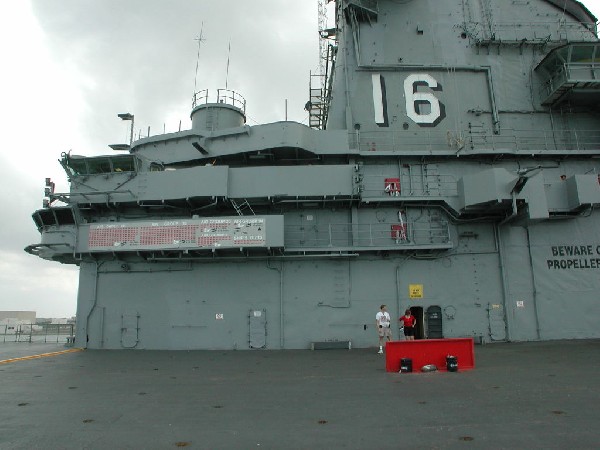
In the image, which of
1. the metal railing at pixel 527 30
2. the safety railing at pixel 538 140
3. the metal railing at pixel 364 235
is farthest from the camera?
the metal railing at pixel 527 30

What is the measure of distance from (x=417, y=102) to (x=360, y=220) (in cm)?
479

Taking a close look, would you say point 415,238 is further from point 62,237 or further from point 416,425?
point 62,237

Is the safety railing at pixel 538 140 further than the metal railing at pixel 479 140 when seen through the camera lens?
Yes

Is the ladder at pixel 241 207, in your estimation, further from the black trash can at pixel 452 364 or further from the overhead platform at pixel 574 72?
the overhead platform at pixel 574 72

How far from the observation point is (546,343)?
13367 mm

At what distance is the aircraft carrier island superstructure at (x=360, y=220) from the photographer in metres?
13.9

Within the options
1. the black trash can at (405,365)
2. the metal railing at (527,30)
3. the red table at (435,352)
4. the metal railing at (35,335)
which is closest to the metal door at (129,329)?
the metal railing at (35,335)

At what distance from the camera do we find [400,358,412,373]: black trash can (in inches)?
345

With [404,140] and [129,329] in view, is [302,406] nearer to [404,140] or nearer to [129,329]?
[129,329]

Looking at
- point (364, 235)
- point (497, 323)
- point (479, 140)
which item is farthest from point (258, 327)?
point (479, 140)

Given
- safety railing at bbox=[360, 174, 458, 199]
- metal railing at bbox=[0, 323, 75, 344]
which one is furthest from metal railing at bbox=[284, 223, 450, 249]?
metal railing at bbox=[0, 323, 75, 344]

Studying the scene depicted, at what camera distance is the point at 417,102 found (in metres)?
15.6

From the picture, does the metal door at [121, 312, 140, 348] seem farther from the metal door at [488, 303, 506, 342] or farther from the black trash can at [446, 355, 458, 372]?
the metal door at [488, 303, 506, 342]

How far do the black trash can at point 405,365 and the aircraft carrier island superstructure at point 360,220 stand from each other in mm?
5111
